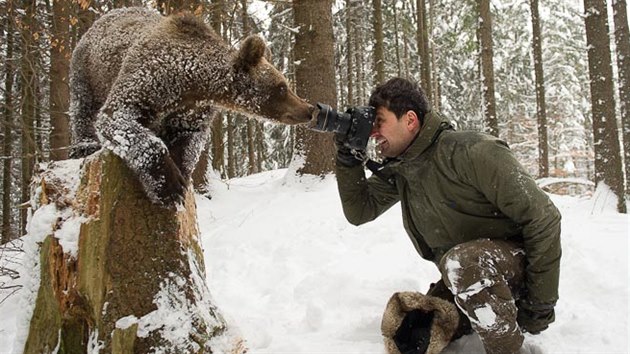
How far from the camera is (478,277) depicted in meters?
2.64

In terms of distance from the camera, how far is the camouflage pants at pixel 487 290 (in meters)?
2.61

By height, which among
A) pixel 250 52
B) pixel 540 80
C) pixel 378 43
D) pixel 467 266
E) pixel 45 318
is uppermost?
pixel 378 43

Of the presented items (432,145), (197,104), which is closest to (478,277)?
(432,145)

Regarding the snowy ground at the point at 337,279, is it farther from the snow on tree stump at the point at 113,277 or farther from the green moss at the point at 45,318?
the snow on tree stump at the point at 113,277

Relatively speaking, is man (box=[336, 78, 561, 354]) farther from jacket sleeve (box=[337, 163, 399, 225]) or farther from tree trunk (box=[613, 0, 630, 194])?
tree trunk (box=[613, 0, 630, 194])

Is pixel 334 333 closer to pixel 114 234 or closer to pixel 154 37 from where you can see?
pixel 114 234

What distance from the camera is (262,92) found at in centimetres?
361

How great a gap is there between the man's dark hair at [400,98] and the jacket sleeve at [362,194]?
497 mm

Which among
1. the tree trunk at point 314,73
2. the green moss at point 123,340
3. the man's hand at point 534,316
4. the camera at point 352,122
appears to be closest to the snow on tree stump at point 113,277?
the green moss at point 123,340

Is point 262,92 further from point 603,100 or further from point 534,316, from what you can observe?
point 603,100

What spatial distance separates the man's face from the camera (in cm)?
301

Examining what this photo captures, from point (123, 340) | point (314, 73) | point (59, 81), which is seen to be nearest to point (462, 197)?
point (123, 340)

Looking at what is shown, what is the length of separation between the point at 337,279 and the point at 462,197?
1.54 meters

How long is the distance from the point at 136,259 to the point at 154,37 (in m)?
1.57
